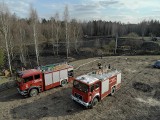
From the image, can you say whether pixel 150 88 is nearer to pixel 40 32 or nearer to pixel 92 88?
pixel 92 88

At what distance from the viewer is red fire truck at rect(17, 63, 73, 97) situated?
1402 cm

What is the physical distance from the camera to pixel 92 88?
1206cm

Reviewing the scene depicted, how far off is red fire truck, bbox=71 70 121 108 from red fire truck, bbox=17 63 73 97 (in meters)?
3.77

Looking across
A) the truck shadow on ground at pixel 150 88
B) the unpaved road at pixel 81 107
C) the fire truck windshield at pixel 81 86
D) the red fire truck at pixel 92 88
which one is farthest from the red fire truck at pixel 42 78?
the truck shadow on ground at pixel 150 88

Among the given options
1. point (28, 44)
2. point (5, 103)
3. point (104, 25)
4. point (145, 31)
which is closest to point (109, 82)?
point (5, 103)

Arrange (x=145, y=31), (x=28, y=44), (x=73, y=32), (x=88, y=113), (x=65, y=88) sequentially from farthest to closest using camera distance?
(x=145, y=31) < (x=73, y=32) < (x=28, y=44) < (x=65, y=88) < (x=88, y=113)

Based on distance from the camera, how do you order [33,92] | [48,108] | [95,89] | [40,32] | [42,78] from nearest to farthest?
[95,89], [48,108], [33,92], [42,78], [40,32]

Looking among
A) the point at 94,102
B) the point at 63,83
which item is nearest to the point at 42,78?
the point at 63,83

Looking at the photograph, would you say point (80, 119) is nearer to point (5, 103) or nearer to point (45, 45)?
point (5, 103)

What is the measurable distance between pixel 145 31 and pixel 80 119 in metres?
81.2

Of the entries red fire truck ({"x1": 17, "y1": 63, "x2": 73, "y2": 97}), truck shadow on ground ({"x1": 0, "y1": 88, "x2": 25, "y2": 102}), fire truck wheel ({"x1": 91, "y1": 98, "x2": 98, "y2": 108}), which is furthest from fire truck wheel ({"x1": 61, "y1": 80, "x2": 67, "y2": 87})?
fire truck wheel ({"x1": 91, "y1": 98, "x2": 98, "y2": 108})

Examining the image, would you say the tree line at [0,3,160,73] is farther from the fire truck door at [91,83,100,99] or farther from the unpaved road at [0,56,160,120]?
the fire truck door at [91,83,100,99]

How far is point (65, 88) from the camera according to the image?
16.7m

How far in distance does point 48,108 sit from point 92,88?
168 inches
